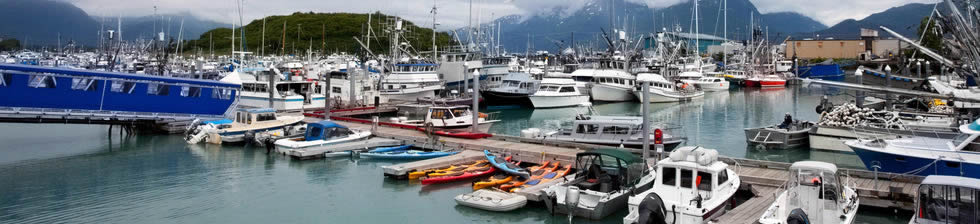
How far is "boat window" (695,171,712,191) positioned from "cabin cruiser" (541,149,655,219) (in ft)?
4.25

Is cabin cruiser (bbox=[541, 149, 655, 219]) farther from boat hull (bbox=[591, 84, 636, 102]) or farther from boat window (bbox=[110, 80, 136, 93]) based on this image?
boat hull (bbox=[591, 84, 636, 102])

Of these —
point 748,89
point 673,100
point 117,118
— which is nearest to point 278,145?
point 117,118

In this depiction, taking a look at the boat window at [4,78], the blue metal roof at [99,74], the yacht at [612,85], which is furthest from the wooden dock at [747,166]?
the yacht at [612,85]

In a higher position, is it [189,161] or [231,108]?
[231,108]

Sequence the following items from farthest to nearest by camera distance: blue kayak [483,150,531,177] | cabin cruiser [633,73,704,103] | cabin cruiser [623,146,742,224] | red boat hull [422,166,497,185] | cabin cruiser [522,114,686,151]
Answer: cabin cruiser [633,73,704,103]
cabin cruiser [522,114,686,151]
red boat hull [422,166,497,185]
blue kayak [483,150,531,177]
cabin cruiser [623,146,742,224]

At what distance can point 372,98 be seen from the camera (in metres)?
42.9

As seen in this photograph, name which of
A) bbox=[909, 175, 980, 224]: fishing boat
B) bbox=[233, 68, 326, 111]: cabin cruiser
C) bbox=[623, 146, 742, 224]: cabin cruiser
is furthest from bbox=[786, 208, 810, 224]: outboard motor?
bbox=[233, 68, 326, 111]: cabin cruiser

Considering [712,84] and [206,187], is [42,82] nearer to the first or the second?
[206,187]

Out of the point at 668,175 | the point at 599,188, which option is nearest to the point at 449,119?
the point at 599,188

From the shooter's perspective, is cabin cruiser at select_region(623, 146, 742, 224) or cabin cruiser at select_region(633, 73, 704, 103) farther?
cabin cruiser at select_region(633, 73, 704, 103)

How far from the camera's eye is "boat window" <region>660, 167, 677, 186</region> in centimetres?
1283

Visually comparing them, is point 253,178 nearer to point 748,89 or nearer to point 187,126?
point 187,126

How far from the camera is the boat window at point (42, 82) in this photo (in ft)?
76.6

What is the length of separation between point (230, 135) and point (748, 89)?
2536 inches
